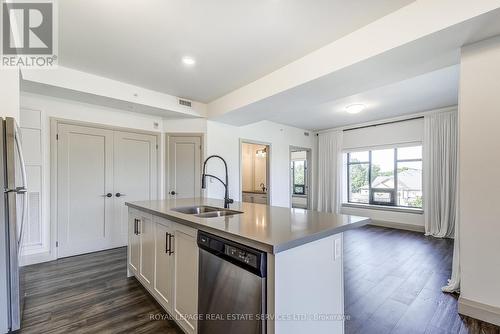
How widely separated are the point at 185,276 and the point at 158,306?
79 cm

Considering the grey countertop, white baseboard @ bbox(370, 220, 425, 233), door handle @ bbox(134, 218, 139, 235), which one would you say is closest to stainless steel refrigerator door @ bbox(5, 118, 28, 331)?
door handle @ bbox(134, 218, 139, 235)

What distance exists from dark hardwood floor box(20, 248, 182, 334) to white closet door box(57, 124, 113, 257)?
0.50 metres

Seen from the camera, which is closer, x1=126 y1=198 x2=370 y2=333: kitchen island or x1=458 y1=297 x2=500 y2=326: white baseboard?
x1=126 y1=198 x2=370 y2=333: kitchen island

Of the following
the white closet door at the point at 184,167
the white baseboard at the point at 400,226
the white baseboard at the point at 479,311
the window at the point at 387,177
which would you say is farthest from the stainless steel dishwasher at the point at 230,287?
the window at the point at 387,177

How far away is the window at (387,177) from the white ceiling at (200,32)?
4.39 metres

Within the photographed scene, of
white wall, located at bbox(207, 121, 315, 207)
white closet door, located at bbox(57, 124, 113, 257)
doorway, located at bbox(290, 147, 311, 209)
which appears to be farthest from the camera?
doorway, located at bbox(290, 147, 311, 209)

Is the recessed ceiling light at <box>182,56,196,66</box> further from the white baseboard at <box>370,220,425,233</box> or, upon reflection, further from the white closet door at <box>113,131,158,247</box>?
the white baseboard at <box>370,220,425,233</box>

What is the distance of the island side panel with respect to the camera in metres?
1.21

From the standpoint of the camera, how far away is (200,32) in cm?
236

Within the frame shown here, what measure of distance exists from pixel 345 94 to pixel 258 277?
276 centimetres

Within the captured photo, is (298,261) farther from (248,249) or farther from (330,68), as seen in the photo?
(330,68)

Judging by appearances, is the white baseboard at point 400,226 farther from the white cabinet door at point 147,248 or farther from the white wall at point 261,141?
the white cabinet door at point 147,248

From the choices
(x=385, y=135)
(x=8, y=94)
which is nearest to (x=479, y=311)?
(x=385, y=135)

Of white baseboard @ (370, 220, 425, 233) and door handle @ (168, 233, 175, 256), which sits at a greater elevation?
door handle @ (168, 233, 175, 256)
